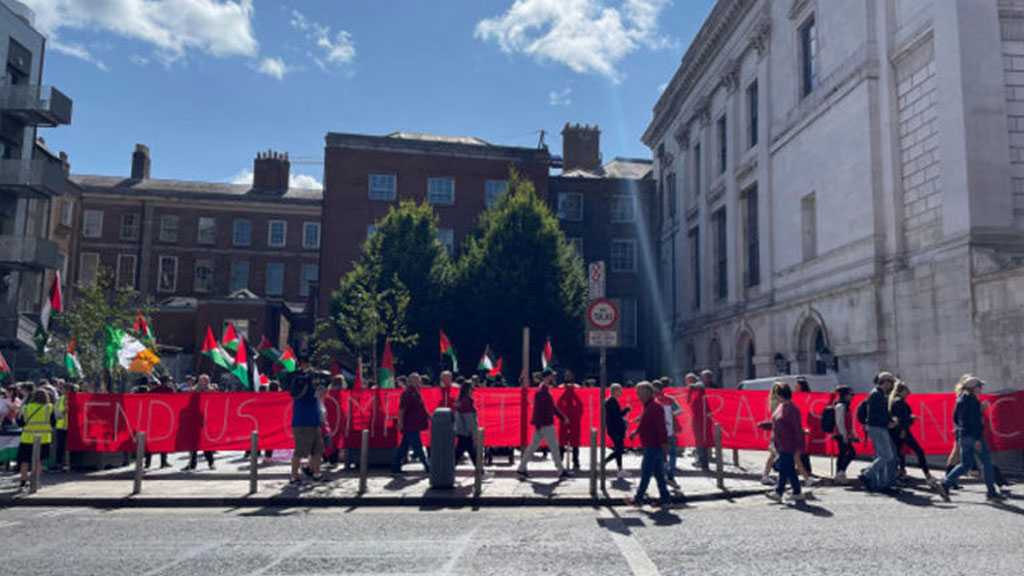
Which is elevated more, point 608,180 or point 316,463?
point 608,180

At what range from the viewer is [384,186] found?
42219 millimetres

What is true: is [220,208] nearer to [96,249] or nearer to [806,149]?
[96,249]

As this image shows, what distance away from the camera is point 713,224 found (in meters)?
36.5

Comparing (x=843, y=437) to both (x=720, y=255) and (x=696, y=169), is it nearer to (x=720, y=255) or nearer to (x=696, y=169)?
(x=720, y=255)

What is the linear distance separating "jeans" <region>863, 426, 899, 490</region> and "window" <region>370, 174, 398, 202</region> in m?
33.5

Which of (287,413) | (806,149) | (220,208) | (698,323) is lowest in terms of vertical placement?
(287,413)

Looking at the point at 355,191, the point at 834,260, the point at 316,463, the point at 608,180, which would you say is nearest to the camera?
the point at 316,463

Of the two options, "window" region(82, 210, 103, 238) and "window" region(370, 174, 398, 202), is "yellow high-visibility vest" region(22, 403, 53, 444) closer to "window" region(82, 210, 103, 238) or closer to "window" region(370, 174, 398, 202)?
"window" region(370, 174, 398, 202)

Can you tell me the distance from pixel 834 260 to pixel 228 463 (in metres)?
18.4

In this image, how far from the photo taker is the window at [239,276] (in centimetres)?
5344

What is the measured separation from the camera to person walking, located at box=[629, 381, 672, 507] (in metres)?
10.6

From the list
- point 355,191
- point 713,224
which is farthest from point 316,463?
point 355,191

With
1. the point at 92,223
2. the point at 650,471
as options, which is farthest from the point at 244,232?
the point at 650,471

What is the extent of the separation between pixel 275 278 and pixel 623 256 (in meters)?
25.1
